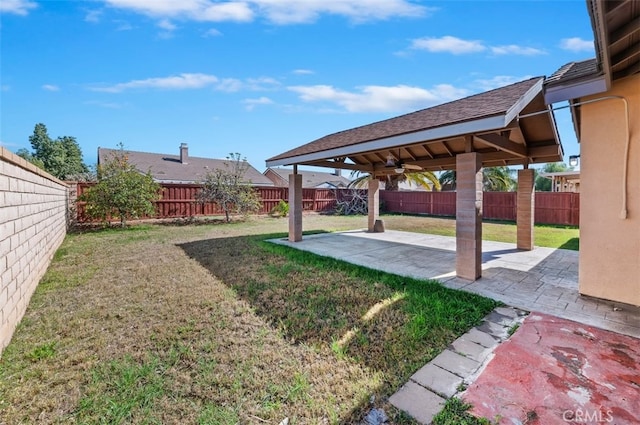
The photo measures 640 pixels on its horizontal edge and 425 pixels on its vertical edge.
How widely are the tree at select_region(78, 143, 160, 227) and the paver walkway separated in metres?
7.13

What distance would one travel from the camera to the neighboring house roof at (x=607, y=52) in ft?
8.06

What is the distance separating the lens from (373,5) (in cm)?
677

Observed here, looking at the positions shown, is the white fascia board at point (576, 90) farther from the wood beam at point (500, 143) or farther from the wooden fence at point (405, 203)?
the wooden fence at point (405, 203)

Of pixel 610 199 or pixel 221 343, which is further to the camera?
pixel 610 199

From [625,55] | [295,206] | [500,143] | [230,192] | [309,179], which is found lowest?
[295,206]

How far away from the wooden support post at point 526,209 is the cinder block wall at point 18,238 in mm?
9929

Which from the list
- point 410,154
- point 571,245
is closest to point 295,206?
point 410,154

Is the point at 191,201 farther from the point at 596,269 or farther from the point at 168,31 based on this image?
the point at 596,269

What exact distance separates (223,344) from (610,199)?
546 cm

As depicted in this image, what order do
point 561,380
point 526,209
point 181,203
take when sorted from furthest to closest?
point 181,203 → point 526,209 → point 561,380

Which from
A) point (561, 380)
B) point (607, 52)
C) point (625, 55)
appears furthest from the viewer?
point (625, 55)

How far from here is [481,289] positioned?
454 cm

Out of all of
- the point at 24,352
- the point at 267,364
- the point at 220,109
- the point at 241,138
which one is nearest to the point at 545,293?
the point at 267,364

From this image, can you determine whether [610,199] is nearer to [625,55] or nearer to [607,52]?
[625,55]
